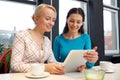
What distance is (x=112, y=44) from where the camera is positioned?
404 cm

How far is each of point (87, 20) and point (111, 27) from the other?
890 millimetres

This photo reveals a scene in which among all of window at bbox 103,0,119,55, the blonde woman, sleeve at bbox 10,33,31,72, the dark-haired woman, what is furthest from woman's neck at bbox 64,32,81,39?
window at bbox 103,0,119,55

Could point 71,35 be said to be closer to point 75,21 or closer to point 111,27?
point 75,21

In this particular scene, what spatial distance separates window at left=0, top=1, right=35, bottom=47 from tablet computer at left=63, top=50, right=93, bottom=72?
106cm

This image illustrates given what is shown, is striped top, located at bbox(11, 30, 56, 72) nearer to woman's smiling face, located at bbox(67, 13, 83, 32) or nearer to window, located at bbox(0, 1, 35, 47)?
woman's smiling face, located at bbox(67, 13, 83, 32)

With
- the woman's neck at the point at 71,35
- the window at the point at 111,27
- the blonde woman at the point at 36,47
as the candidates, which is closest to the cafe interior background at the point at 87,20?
the window at the point at 111,27

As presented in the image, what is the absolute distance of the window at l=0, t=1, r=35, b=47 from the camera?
222 cm

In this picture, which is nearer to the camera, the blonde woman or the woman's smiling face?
the blonde woman

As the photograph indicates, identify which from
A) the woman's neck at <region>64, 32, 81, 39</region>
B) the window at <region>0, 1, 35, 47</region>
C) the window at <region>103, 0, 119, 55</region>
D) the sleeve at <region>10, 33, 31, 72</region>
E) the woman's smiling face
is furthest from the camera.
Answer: the window at <region>103, 0, 119, 55</region>

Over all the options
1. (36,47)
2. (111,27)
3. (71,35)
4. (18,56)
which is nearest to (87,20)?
(111,27)

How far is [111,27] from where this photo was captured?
13.1ft

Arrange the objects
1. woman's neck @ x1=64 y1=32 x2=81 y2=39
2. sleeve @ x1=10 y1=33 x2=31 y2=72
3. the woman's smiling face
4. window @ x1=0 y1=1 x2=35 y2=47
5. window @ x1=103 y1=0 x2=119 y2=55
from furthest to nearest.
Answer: window @ x1=103 y1=0 x2=119 y2=55 → window @ x1=0 y1=1 x2=35 y2=47 → woman's neck @ x1=64 y1=32 x2=81 y2=39 → the woman's smiling face → sleeve @ x1=10 y1=33 x2=31 y2=72

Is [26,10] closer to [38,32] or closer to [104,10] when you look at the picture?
[38,32]

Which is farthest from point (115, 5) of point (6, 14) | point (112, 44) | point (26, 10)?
point (6, 14)
